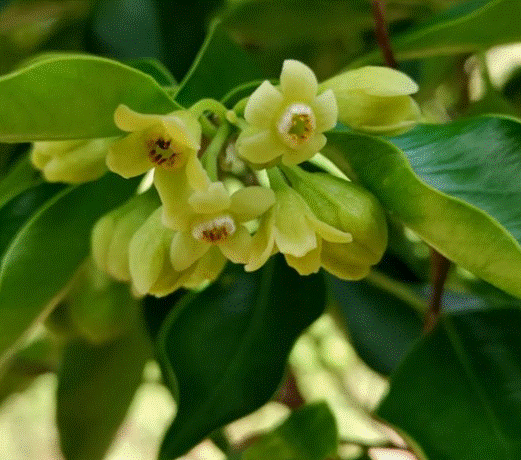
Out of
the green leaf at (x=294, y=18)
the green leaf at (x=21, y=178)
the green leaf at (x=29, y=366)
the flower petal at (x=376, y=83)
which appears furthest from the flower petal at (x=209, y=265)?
the green leaf at (x=29, y=366)

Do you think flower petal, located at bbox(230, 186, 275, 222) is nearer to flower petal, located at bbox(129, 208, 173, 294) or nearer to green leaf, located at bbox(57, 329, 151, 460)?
flower petal, located at bbox(129, 208, 173, 294)

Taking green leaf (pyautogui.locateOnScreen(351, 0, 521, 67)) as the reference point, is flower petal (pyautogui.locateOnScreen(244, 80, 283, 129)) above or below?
above

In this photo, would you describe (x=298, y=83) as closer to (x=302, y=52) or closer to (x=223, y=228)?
(x=223, y=228)

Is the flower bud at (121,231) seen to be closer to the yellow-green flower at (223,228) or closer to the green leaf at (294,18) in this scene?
the yellow-green flower at (223,228)

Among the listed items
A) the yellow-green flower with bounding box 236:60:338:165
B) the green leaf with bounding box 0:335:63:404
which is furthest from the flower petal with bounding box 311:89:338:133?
the green leaf with bounding box 0:335:63:404

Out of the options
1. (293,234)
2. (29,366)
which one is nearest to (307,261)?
(293,234)

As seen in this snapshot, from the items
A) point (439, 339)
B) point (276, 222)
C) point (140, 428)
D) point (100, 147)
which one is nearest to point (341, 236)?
point (276, 222)

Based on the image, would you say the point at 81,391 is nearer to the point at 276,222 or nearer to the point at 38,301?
the point at 38,301
